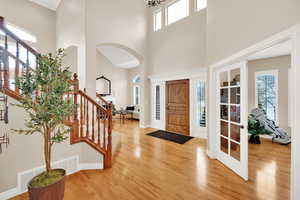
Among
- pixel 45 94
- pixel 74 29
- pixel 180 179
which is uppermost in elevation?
pixel 74 29

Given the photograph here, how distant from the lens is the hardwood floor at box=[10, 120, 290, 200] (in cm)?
189

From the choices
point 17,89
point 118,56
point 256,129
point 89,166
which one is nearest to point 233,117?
point 256,129

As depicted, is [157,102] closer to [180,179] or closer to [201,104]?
[201,104]

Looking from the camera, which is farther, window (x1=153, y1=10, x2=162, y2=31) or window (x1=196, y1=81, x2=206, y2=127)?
window (x1=153, y1=10, x2=162, y2=31)

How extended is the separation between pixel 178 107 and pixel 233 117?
276 centimetres

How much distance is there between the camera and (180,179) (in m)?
2.26

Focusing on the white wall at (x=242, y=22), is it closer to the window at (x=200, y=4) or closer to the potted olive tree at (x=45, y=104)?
the window at (x=200, y=4)

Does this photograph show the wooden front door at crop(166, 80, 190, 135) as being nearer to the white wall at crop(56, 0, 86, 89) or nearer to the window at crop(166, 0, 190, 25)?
the window at crop(166, 0, 190, 25)

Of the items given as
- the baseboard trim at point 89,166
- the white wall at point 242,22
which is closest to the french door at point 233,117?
the white wall at point 242,22

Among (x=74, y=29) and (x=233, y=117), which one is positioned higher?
(x=74, y=29)

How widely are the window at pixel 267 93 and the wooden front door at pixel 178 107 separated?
2284 millimetres

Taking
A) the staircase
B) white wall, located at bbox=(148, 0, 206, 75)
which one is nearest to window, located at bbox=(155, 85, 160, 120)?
white wall, located at bbox=(148, 0, 206, 75)

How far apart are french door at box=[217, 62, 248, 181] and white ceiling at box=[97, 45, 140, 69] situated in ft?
18.3

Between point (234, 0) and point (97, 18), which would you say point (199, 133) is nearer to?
point (234, 0)
